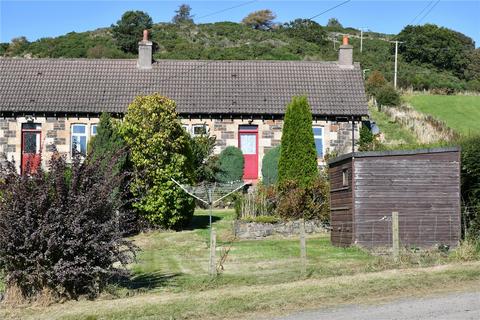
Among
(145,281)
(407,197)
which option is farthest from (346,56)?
(145,281)

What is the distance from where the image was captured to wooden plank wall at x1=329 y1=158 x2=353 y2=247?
18.3m

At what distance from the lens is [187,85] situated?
33.6 m

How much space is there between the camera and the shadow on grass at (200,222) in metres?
22.6

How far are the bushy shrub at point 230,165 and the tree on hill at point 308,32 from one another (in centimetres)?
5774

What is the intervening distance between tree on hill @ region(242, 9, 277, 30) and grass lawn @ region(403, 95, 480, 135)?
46.7m

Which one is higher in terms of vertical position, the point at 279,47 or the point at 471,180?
the point at 279,47

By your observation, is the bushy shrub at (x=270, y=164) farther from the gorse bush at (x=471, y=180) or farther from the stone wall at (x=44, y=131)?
the gorse bush at (x=471, y=180)

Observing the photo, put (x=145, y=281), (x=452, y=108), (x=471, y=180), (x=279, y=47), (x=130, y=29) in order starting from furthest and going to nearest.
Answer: (x=279, y=47) < (x=130, y=29) < (x=452, y=108) < (x=471, y=180) < (x=145, y=281)

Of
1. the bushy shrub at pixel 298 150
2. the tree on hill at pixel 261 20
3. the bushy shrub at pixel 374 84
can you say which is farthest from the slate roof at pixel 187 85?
the tree on hill at pixel 261 20

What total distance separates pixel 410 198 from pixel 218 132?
15.2m

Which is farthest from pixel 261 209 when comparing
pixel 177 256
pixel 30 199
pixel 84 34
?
pixel 84 34

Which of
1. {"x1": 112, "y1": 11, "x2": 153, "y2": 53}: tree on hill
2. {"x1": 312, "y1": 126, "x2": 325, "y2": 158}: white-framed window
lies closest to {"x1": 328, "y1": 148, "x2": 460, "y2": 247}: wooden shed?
{"x1": 312, "y1": 126, "x2": 325, "y2": 158}: white-framed window

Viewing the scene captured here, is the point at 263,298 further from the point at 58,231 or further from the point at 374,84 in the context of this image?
the point at 374,84

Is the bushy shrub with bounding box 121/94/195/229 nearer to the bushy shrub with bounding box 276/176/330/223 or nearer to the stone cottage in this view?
the bushy shrub with bounding box 276/176/330/223
